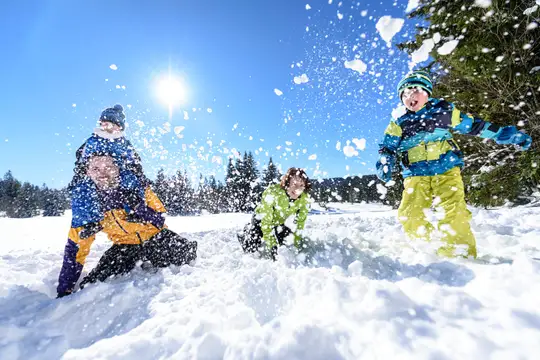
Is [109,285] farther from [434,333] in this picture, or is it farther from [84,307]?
[434,333]

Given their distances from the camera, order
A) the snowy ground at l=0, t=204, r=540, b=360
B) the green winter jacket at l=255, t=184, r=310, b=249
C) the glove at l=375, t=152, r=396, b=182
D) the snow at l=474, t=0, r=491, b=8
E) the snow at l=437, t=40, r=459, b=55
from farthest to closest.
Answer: the snow at l=437, t=40, r=459, b=55, the snow at l=474, t=0, r=491, b=8, the green winter jacket at l=255, t=184, r=310, b=249, the glove at l=375, t=152, r=396, b=182, the snowy ground at l=0, t=204, r=540, b=360

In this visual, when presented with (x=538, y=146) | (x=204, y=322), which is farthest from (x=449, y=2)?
(x=204, y=322)

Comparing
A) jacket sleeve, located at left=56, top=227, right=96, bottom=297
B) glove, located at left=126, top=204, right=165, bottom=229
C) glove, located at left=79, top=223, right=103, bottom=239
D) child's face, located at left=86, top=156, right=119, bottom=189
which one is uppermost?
child's face, located at left=86, top=156, right=119, bottom=189

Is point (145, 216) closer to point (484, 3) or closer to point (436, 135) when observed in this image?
point (436, 135)

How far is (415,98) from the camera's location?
3867 mm

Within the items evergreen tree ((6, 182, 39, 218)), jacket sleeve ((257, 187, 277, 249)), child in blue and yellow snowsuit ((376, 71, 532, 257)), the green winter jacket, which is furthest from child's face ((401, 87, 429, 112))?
evergreen tree ((6, 182, 39, 218))

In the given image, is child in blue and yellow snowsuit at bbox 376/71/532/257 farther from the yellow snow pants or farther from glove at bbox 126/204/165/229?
glove at bbox 126/204/165/229

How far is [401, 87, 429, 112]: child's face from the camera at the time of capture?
152 inches

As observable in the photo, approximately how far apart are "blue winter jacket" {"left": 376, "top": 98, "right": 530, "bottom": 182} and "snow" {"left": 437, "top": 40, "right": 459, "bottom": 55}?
3754 mm

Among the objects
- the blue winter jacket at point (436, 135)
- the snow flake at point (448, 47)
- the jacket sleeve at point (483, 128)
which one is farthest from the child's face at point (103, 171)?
the snow flake at point (448, 47)

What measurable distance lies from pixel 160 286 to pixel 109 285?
0.54 meters

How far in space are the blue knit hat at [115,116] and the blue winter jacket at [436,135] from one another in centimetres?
367

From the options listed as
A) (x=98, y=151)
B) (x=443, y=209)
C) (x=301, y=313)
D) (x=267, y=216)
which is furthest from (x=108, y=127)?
(x=443, y=209)

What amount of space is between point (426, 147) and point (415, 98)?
0.65 meters
